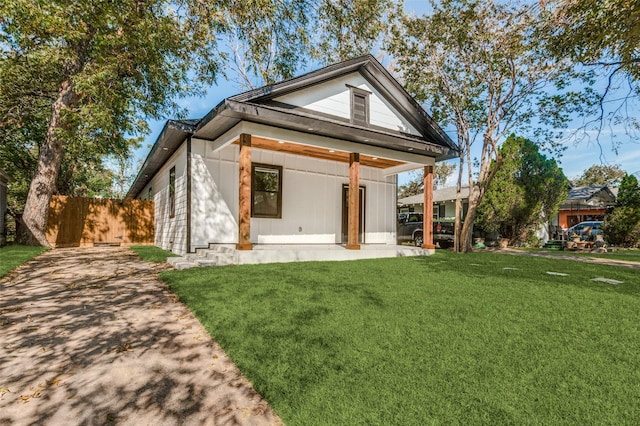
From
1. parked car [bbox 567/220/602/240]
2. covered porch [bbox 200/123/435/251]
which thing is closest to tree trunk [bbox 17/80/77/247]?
covered porch [bbox 200/123/435/251]

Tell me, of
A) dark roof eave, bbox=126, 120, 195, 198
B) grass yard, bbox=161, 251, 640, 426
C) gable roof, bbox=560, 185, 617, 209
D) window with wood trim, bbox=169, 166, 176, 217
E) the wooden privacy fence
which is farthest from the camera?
gable roof, bbox=560, 185, 617, 209

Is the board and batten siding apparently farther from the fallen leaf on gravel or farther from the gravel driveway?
the fallen leaf on gravel

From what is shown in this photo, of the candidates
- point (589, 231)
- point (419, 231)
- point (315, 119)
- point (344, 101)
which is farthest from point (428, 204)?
point (589, 231)

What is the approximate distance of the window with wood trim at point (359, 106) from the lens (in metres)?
8.84

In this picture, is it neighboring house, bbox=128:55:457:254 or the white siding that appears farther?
the white siding

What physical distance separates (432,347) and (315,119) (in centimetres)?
573

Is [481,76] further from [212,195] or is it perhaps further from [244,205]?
[212,195]

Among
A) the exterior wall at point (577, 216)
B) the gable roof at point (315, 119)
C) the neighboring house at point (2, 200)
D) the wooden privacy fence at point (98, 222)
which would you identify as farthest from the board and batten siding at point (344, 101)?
the exterior wall at point (577, 216)

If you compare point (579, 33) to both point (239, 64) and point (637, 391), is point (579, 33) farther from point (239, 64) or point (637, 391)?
point (239, 64)

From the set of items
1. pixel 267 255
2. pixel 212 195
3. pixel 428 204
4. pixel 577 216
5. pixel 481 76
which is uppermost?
pixel 481 76

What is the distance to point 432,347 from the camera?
2.50 m

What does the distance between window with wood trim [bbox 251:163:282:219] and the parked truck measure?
7.82m

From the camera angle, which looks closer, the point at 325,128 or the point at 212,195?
the point at 325,128

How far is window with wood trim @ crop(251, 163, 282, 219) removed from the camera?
27.9ft
